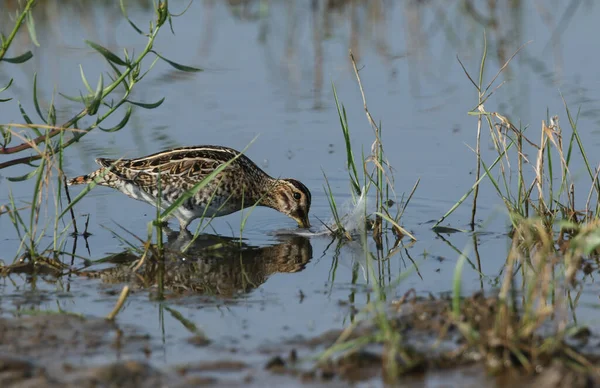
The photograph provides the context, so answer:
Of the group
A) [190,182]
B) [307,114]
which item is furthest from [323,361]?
[307,114]

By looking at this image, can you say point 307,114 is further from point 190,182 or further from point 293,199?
point 190,182

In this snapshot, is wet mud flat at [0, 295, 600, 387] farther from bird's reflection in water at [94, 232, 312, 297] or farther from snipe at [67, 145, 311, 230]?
snipe at [67, 145, 311, 230]

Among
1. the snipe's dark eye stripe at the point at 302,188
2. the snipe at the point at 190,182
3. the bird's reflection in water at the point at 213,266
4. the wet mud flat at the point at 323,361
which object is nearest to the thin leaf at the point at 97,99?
the bird's reflection in water at the point at 213,266

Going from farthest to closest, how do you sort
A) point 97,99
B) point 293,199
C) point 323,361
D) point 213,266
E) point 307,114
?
point 307,114, point 293,199, point 213,266, point 97,99, point 323,361

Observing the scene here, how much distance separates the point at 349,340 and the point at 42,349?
61.9 inches

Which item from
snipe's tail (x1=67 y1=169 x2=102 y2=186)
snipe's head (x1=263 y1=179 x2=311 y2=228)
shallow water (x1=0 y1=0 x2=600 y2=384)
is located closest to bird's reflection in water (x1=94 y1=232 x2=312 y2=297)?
shallow water (x1=0 y1=0 x2=600 y2=384)

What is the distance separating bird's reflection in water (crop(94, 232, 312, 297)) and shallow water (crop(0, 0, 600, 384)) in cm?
15

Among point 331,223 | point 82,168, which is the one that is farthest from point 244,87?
point 331,223

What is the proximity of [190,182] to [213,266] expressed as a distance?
1365 mm

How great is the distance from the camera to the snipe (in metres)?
8.41

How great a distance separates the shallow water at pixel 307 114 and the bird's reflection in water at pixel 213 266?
0.15m

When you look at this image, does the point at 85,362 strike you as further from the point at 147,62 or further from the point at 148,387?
the point at 147,62

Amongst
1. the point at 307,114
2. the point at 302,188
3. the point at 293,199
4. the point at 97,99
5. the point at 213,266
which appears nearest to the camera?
the point at 97,99

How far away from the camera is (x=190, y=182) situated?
843 cm
